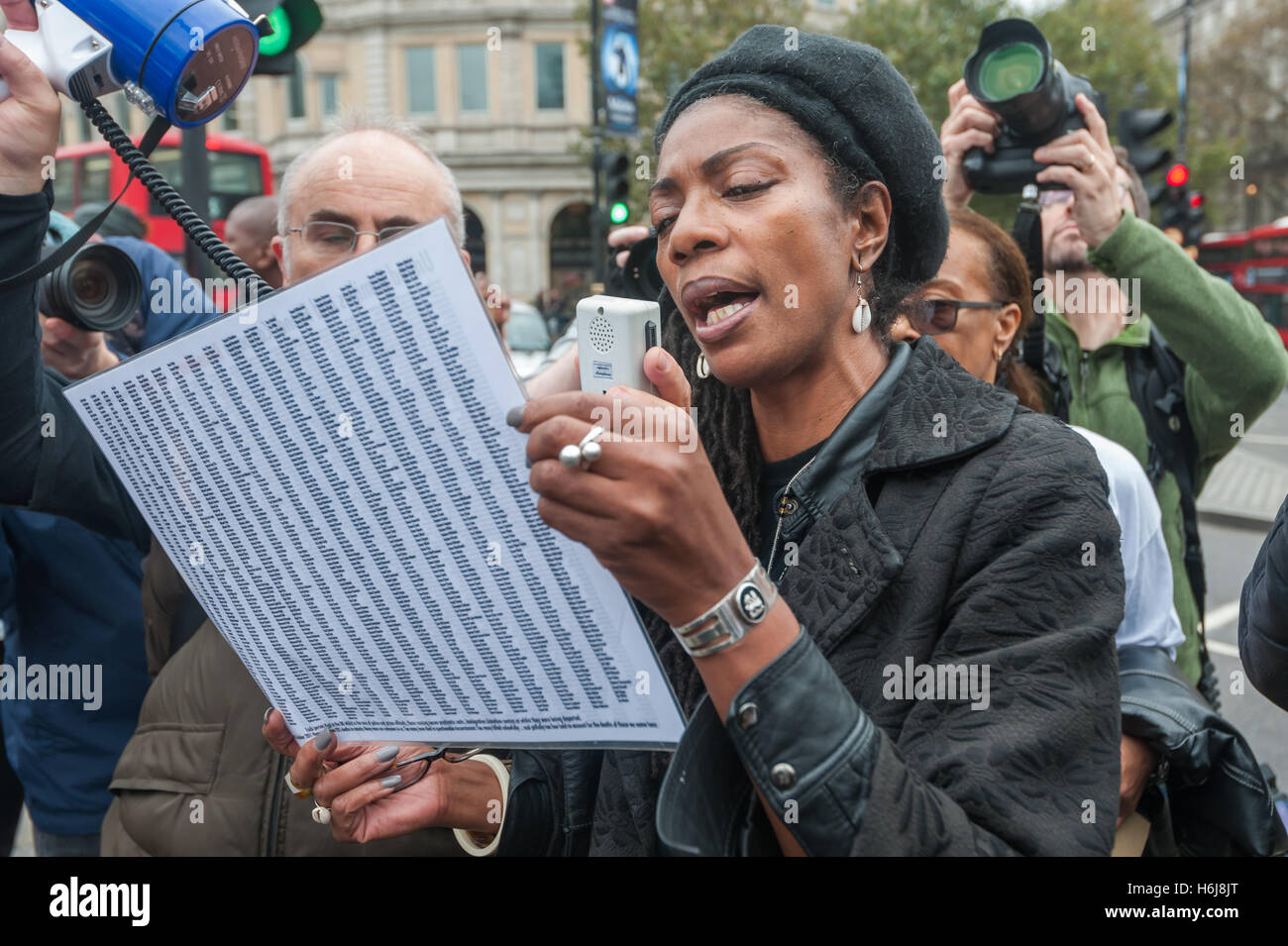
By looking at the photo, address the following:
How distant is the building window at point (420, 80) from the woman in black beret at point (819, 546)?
34.8 meters

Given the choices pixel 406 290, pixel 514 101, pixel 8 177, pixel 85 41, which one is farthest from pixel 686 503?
pixel 514 101

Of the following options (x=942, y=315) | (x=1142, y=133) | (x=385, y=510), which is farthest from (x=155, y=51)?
(x=1142, y=133)

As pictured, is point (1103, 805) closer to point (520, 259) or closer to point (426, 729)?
point (426, 729)

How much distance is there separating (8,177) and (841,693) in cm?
114

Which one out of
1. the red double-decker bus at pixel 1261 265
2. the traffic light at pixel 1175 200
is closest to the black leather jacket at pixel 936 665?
the traffic light at pixel 1175 200

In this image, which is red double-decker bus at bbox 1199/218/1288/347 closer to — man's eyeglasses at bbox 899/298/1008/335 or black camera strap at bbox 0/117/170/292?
man's eyeglasses at bbox 899/298/1008/335

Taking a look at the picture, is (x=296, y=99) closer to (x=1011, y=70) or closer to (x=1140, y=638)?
(x=1011, y=70)

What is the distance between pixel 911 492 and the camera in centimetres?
138

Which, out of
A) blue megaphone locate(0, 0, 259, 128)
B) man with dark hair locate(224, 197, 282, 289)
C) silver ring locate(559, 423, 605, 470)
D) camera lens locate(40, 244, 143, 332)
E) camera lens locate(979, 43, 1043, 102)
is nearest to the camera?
silver ring locate(559, 423, 605, 470)

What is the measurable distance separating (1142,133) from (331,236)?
5.33m

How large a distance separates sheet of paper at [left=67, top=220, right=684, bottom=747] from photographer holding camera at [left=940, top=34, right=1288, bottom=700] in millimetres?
1966

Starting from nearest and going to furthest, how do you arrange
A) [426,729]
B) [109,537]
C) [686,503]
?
[686,503] < [426,729] < [109,537]

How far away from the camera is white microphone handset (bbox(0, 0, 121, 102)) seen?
1286 mm

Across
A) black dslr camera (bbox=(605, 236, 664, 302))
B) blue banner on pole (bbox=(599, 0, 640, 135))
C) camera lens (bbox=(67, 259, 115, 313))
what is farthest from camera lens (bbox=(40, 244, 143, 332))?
blue banner on pole (bbox=(599, 0, 640, 135))
